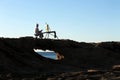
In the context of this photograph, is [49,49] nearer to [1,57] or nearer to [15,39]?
[15,39]

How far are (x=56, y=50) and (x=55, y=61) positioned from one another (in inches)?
67.6

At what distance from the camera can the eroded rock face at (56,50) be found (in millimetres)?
23641

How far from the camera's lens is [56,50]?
28297mm

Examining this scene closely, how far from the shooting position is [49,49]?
28.4 meters

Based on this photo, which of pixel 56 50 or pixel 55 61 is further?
pixel 56 50

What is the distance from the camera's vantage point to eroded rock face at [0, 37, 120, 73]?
77.6 feet

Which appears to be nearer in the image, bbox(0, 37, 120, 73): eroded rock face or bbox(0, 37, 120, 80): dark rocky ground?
bbox(0, 37, 120, 80): dark rocky ground

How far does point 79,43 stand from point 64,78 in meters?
12.3

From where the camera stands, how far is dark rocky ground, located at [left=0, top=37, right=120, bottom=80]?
22.7 metres

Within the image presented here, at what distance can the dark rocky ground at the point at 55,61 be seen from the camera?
22.7 m

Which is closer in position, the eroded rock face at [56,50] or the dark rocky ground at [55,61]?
the dark rocky ground at [55,61]

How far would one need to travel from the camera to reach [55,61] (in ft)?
87.8

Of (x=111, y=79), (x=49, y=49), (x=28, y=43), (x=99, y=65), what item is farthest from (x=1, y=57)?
(x=111, y=79)

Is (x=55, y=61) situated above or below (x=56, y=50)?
below
